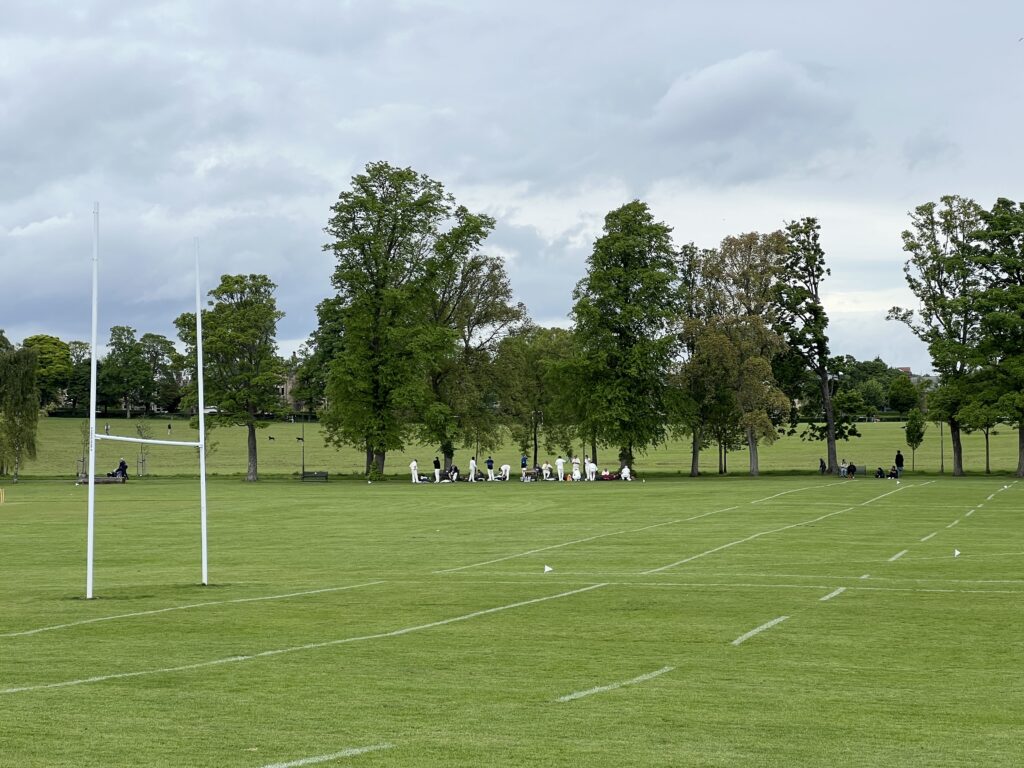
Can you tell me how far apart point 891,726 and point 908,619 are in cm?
870

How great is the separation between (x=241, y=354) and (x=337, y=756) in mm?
90032

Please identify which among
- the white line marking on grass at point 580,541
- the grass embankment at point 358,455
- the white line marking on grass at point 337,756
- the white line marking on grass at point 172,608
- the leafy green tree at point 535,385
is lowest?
the white line marking on grass at point 580,541

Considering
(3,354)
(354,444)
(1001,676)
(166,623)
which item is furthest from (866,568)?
(3,354)

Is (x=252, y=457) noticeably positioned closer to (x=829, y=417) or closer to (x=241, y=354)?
(x=241, y=354)

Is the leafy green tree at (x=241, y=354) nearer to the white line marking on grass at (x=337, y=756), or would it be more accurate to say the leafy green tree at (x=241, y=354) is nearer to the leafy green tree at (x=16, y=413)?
the leafy green tree at (x=16, y=413)

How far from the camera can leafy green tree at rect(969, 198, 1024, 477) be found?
85.7m

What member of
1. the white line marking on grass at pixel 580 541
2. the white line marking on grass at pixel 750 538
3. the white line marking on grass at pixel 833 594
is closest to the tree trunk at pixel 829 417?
the white line marking on grass at pixel 750 538


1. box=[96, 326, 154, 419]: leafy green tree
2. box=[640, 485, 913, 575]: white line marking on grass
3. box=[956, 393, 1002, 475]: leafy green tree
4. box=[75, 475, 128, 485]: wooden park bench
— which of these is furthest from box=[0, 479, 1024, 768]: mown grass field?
box=[96, 326, 154, 419]: leafy green tree

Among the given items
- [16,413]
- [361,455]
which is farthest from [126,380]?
[16,413]

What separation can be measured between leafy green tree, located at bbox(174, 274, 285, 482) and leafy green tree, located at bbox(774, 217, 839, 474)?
134 ft

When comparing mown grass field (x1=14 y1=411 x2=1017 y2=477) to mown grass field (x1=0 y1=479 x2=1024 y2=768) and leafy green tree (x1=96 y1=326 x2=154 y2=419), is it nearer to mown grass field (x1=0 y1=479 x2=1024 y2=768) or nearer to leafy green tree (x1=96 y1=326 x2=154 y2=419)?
leafy green tree (x1=96 y1=326 x2=154 y2=419)

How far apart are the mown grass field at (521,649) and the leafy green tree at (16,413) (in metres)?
60.6

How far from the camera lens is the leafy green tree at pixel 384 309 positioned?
89.6 metres

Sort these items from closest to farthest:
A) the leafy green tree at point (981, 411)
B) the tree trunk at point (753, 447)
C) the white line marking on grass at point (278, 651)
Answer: the white line marking on grass at point (278, 651) < the leafy green tree at point (981, 411) < the tree trunk at point (753, 447)
